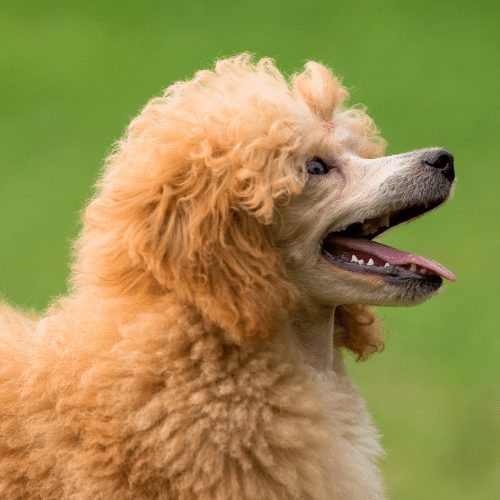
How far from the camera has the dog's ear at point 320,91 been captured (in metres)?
4.64

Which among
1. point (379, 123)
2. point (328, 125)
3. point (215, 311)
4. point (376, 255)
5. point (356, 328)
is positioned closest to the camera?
point (215, 311)

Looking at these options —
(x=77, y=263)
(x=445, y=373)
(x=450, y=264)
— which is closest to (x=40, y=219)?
(x=450, y=264)

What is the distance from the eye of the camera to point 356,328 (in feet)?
16.2

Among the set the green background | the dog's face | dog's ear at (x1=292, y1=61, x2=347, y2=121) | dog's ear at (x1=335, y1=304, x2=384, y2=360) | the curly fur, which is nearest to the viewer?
the curly fur

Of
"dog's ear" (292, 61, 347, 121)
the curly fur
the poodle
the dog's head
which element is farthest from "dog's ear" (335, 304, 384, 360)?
"dog's ear" (292, 61, 347, 121)

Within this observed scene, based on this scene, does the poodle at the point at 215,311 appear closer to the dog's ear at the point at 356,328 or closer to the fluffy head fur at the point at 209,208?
the fluffy head fur at the point at 209,208

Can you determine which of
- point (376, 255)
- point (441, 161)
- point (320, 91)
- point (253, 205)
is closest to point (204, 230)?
point (253, 205)

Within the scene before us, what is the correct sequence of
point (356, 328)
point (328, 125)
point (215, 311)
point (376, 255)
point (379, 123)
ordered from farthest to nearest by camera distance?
point (379, 123) → point (356, 328) → point (328, 125) → point (376, 255) → point (215, 311)

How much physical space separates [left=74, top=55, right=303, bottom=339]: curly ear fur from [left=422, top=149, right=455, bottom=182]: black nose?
0.50 m

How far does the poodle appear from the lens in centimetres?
413

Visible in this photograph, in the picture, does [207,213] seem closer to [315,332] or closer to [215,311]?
[215,311]

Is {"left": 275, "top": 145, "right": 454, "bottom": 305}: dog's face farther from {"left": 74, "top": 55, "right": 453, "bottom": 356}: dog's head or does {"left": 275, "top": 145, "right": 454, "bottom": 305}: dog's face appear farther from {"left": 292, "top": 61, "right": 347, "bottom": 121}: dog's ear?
{"left": 292, "top": 61, "right": 347, "bottom": 121}: dog's ear

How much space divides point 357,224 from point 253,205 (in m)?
0.48

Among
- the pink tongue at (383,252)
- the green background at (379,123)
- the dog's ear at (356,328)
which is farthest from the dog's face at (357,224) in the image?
the green background at (379,123)
